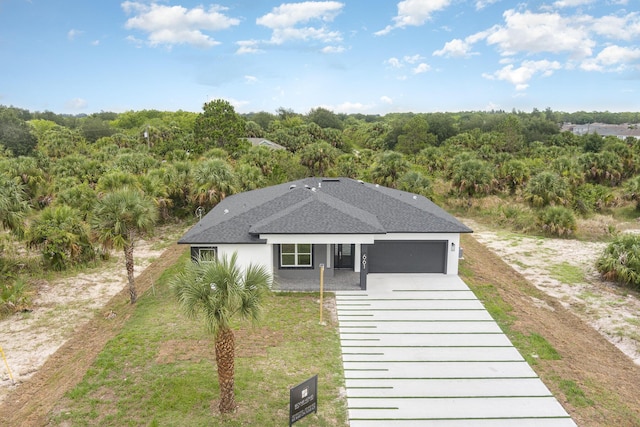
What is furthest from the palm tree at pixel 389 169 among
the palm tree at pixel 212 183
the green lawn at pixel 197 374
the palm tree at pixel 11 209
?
the palm tree at pixel 11 209

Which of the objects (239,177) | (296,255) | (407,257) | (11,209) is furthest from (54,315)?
(239,177)

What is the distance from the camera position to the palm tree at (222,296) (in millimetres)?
8562

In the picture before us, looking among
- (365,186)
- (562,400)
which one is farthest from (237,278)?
(365,186)

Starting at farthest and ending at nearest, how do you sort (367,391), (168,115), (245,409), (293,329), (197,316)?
(168,115)
(293,329)
(367,391)
(245,409)
(197,316)

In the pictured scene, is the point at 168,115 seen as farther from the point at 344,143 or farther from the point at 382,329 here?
the point at 382,329

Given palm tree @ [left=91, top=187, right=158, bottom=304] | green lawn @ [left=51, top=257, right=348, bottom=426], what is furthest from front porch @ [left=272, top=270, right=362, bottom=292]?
palm tree @ [left=91, top=187, right=158, bottom=304]

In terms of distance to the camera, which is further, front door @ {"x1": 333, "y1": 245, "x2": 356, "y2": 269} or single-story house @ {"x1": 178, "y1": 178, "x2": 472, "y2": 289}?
front door @ {"x1": 333, "y1": 245, "x2": 356, "y2": 269}

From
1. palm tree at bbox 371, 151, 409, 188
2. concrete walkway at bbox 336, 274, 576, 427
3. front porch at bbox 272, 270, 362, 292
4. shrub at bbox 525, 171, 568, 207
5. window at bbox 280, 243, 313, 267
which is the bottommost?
concrete walkway at bbox 336, 274, 576, 427

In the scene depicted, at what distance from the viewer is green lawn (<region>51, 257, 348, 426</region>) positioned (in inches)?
383

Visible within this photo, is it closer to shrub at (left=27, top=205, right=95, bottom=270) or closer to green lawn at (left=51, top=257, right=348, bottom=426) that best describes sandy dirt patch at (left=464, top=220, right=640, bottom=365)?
green lawn at (left=51, top=257, right=348, bottom=426)

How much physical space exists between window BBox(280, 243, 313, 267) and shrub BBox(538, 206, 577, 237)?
57.4 ft

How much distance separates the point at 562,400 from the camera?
10.4m

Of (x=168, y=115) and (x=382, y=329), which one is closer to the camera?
(x=382, y=329)

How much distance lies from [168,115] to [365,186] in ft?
321
